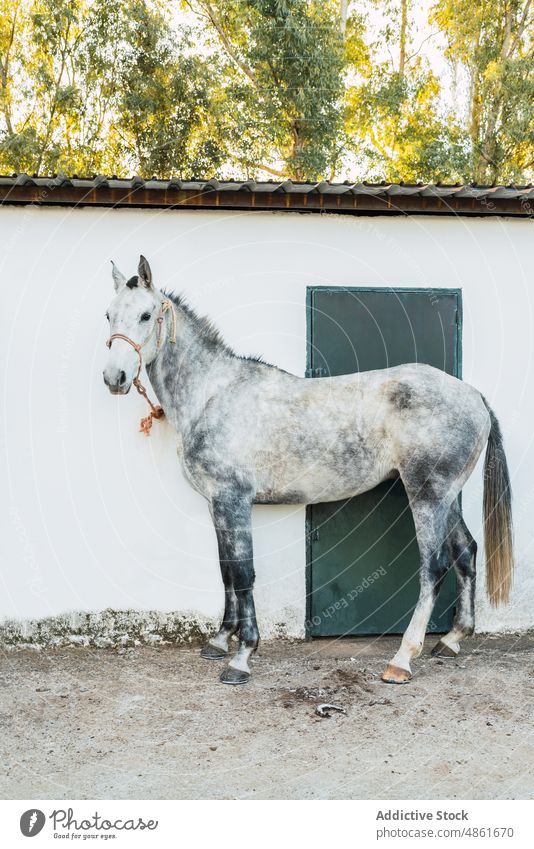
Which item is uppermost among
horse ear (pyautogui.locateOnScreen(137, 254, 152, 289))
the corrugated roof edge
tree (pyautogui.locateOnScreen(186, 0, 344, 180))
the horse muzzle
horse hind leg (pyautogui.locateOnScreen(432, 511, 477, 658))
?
tree (pyautogui.locateOnScreen(186, 0, 344, 180))

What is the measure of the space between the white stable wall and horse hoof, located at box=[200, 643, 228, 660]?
1.01 feet

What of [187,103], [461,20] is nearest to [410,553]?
[187,103]

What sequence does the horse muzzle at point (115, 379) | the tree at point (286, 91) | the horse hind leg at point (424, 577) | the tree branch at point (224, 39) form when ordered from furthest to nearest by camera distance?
1. the tree branch at point (224, 39)
2. the tree at point (286, 91)
3. the horse hind leg at point (424, 577)
4. the horse muzzle at point (115, 379)

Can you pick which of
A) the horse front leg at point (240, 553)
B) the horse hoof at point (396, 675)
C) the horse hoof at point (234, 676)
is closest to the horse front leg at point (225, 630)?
the horse front leg at point (240, 553)

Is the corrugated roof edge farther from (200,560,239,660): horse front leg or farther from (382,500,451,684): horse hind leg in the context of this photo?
(200,560,239,660): horse front leg

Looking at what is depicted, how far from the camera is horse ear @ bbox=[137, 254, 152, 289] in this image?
157 inches

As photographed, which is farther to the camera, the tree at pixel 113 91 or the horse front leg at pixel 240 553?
the tree at pixel 113 91

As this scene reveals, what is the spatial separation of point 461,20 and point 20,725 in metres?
15.9

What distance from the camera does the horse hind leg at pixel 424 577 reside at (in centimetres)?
411

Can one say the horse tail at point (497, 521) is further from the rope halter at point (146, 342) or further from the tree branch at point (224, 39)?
the tree branch at point (224, 39)

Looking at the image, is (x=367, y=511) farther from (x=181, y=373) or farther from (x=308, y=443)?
(x=181, y=373)

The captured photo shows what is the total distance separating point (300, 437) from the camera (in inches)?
168

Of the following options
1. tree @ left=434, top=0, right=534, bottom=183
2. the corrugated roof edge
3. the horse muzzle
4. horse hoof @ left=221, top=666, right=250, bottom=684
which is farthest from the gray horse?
tree @ left=434, top=0, right=534, bottom=183

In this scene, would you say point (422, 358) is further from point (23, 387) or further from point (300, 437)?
point (23, 387)
